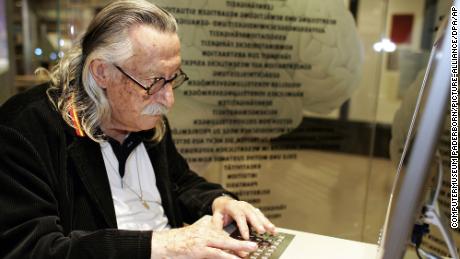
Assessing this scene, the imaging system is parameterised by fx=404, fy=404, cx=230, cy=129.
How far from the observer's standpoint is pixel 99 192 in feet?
3.74

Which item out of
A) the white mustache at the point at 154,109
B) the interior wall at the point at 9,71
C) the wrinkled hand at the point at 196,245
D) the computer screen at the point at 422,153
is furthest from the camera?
the interior wall at the point at 9,71

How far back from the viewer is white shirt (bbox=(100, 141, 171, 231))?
48.9 inches

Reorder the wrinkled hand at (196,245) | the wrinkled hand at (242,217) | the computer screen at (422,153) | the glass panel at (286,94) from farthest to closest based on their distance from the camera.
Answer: the glass panel at (286,94) → the wrinkled hand at (242,217) → the wrinkled hand at (196,245) → the computer screen at (422,153)

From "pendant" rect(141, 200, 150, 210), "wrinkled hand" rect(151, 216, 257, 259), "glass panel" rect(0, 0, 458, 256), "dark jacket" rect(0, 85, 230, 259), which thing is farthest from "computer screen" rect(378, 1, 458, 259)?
"glass panel" rect(0, 0, 458, 256)

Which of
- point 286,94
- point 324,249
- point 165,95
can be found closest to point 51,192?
point 165,95

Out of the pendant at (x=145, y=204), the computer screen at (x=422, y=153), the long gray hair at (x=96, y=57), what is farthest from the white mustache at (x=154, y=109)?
the computer screen at (x=422, y=153)

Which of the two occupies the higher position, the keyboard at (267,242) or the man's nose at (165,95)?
the man's nose at (165,95)

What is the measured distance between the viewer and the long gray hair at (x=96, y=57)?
1.15 metres

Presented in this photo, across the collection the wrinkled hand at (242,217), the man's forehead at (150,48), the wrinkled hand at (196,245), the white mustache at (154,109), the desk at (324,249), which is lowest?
the desk at (324,249)

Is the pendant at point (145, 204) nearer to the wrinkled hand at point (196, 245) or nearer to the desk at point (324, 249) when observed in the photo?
the wrinkled hand at point (196, 245)

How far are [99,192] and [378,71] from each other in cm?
187

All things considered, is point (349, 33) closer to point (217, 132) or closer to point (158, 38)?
point (217, 132)

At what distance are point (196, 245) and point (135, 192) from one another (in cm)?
46

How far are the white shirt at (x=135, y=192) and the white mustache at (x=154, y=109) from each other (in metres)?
0.16
